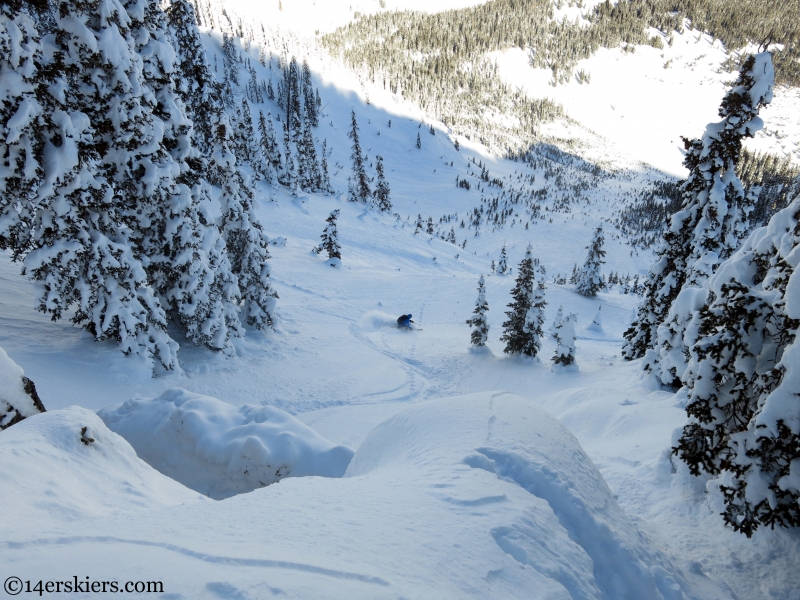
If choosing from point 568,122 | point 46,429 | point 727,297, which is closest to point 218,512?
point 46,429

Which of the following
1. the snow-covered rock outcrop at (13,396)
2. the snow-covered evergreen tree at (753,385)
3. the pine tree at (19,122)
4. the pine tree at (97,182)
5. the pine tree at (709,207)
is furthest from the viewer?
the pine tree at (709,207)

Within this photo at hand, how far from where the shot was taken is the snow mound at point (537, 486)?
385 centimetres

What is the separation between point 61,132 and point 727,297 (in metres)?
13.3

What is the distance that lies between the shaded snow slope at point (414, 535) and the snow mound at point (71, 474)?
0.37 feet

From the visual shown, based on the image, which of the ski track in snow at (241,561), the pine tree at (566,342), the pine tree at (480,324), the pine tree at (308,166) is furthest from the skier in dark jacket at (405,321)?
the pine tree at (308,166)

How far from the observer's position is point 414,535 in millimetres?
3541

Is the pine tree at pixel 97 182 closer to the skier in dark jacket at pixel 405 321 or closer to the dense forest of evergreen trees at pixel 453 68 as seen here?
the skier in dark jacket at pixel 405 321

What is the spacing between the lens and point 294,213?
45469 millimetres

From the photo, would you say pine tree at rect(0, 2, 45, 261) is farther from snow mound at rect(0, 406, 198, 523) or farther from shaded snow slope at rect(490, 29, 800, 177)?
shaded snow slope at rect(490, 29, 800, 177)

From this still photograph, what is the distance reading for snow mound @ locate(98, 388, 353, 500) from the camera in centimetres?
738

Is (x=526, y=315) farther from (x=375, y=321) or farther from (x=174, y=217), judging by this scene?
(x=174, y=217)

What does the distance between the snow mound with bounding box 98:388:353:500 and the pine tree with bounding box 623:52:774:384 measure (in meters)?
9.77

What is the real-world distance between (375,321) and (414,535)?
20649 millimetres

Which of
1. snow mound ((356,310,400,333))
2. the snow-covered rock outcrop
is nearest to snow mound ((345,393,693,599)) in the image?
the snow-covered rock outcrop
